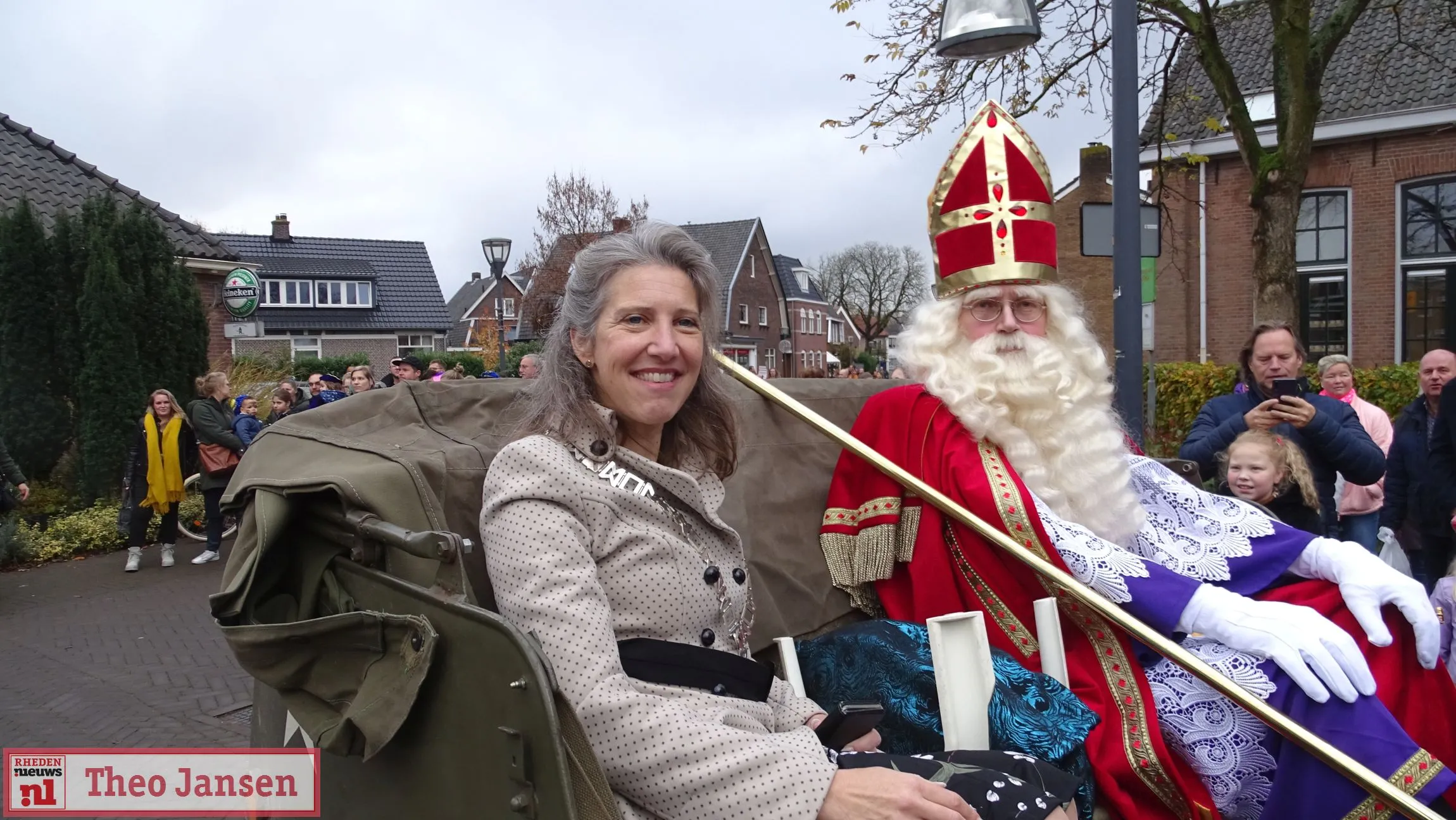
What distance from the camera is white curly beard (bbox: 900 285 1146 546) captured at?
280 cm

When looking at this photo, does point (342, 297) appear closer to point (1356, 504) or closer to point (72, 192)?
point (72, 192)

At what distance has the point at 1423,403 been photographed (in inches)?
203

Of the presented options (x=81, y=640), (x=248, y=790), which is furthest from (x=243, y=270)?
(x=248, y=790)

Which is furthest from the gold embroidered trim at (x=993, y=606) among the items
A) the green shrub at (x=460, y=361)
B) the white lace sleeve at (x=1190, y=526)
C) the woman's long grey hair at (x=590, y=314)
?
the green shrub at (x=460, y=361)

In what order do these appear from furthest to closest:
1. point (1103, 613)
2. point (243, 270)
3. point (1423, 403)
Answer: point (243, 270), point (1423, 403), point (1103, 613)

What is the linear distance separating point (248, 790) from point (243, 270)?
1275cm

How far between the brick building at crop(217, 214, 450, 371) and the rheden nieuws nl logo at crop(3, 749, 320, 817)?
35.9m

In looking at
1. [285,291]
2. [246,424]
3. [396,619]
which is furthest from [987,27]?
[285,291]

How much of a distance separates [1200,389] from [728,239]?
35778mm

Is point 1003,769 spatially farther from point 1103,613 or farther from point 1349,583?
point 1349,583

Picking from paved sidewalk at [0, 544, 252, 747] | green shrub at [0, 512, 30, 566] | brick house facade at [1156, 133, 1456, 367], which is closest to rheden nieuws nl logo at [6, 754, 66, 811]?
paved sidewalk at [0, 544, 252, 747]

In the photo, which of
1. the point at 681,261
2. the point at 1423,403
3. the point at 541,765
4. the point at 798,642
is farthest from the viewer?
the point at 1423,403

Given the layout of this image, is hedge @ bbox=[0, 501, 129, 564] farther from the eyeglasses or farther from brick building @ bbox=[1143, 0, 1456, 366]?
brick building @ bbox=[1143, 0, 1456, 366]

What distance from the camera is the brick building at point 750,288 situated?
4528 centimetres
